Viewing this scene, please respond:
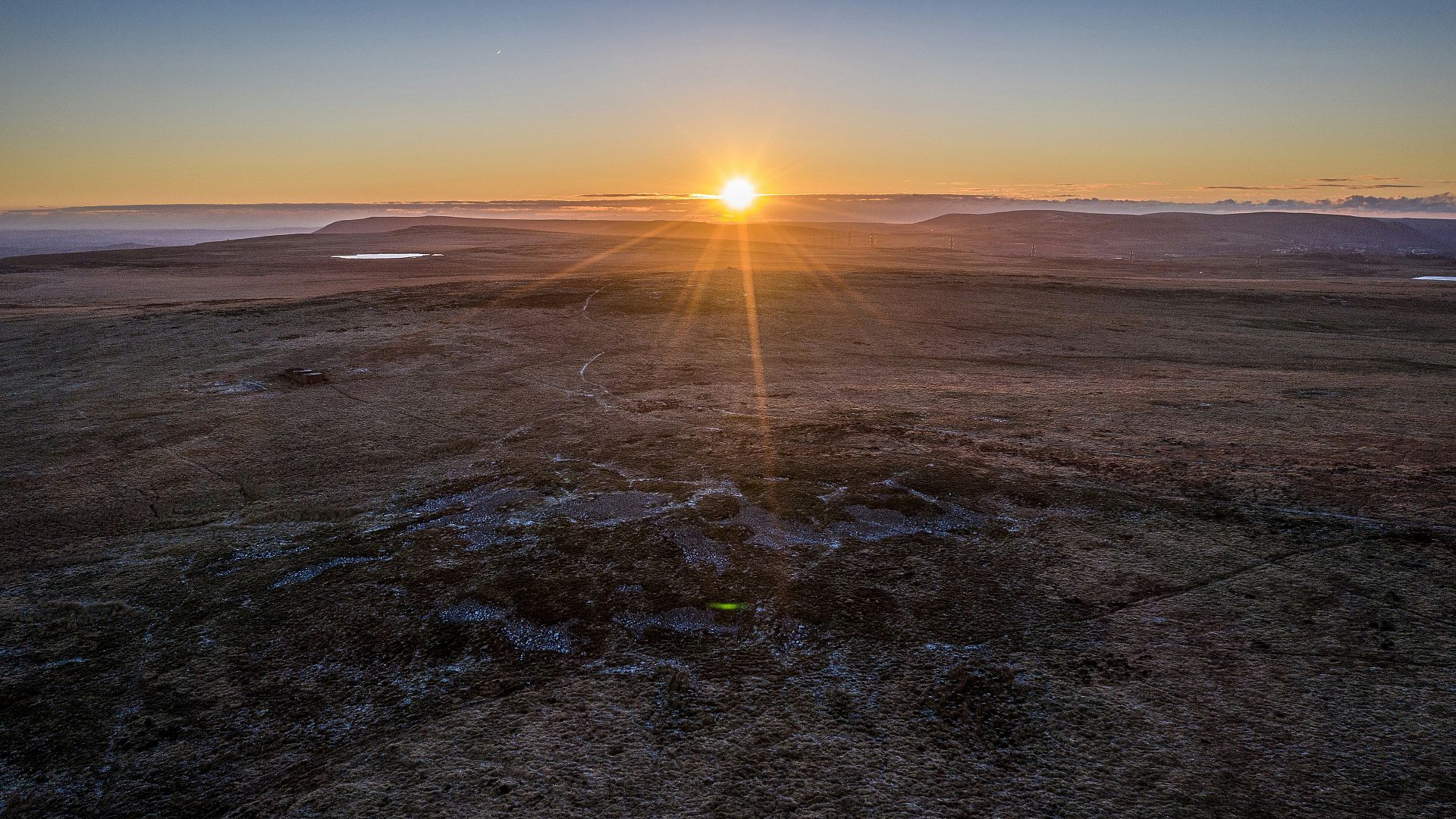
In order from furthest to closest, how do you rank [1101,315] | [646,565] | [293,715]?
[1101,315] < [646,565] < [293,715]

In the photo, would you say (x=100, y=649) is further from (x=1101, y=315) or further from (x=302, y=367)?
(x=1101, y=315)

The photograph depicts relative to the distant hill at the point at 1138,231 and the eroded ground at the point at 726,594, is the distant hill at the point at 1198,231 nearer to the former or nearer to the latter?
the distant hill at the point at 1138,231

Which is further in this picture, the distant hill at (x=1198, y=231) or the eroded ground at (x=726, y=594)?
the distant hill at (x=1198, y=231)

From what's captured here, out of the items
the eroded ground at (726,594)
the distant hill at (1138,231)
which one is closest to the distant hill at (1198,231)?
the distant hill at (1138,231)

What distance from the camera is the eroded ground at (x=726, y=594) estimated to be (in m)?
3.00

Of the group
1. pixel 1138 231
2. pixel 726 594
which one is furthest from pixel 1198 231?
pixel 726 594

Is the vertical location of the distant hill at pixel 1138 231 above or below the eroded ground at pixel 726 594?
above

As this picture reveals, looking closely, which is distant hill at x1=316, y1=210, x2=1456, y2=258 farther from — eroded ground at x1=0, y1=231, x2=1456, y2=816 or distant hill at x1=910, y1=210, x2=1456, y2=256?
eroded ground at x1=0, y1=231, x2=1456, y2=816

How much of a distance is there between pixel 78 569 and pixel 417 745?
3315mm

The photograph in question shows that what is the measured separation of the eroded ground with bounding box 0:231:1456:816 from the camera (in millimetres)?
3002

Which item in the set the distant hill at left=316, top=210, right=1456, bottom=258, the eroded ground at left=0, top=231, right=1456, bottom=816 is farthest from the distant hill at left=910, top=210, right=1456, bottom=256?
the eroded ground at left=0, top=231, right=1456, bottom=816

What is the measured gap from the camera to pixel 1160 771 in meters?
2.93

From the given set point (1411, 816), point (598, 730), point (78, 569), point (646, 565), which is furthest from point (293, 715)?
point (1411, 816)

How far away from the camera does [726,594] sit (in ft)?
14.5
